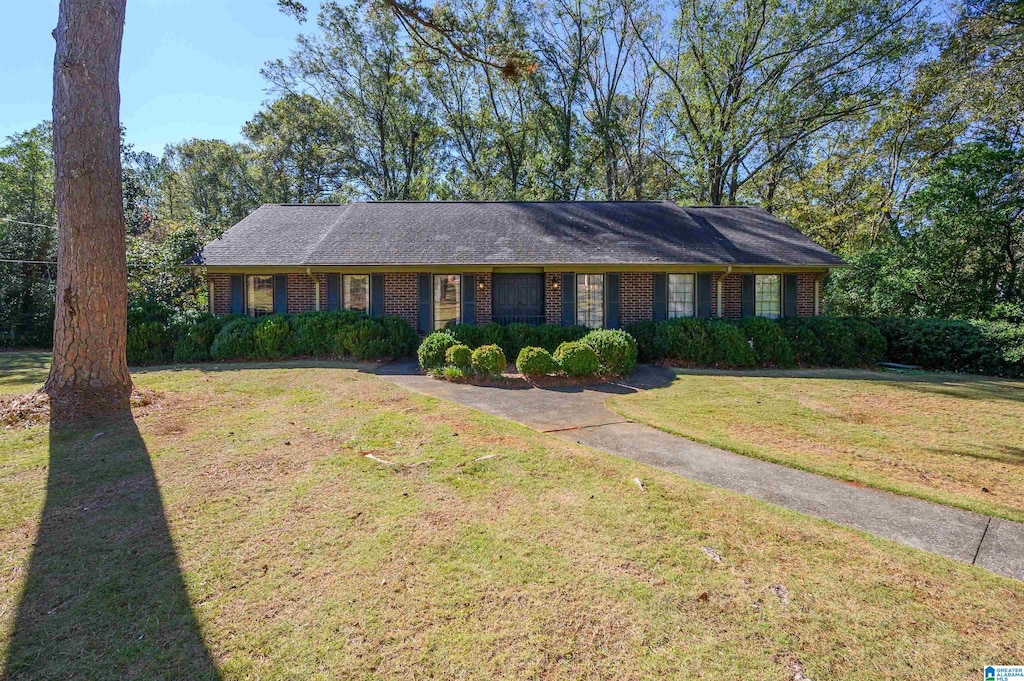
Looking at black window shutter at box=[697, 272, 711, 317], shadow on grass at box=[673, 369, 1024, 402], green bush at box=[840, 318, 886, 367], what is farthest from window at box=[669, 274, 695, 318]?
green bush at box=[840, 318, 886, 367]

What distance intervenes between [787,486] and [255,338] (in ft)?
36.3

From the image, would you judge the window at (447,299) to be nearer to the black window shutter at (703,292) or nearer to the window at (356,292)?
the window at (356,292)

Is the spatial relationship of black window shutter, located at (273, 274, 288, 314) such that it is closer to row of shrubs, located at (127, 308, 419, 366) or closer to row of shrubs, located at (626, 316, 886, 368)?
row of shrubs, located at (127, 308, 419, 366)

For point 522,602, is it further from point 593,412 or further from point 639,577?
point 593,412

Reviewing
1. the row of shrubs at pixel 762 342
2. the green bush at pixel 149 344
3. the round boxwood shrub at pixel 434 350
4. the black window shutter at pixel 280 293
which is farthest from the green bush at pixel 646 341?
the green bush at pixel 149 344

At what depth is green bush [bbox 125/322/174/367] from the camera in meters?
10.4

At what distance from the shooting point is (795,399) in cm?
737

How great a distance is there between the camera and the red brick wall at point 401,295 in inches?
499

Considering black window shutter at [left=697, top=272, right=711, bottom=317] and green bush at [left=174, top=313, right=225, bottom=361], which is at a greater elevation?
black window shutter at [left=697, top=272, right=711, bottom=317]

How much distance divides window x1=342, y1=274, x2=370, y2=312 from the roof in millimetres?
836

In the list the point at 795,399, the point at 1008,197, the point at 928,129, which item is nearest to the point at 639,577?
the point at 795,399

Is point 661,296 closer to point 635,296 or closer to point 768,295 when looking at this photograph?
point 635,296

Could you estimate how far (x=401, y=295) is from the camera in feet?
41.7

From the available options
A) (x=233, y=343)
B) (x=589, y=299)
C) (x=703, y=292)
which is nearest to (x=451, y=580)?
(x=233, y=343)
